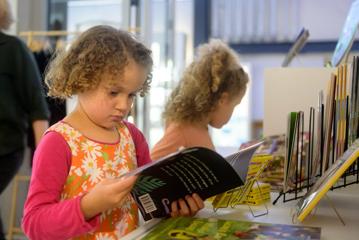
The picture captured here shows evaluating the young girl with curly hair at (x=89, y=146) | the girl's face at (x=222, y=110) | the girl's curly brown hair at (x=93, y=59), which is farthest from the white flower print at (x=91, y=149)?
the girl's face at (x=222, y=110)

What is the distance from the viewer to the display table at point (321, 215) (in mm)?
801

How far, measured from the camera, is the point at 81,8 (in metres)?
3.19

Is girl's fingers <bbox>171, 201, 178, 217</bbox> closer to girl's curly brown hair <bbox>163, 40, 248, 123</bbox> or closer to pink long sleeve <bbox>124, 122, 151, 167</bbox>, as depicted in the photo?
pink long sleeve <bbox>124, 122, 151, 167</bbox>

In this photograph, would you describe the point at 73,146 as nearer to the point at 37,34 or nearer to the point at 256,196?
the point at 256,196

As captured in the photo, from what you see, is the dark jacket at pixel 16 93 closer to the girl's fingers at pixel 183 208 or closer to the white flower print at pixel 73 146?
the white flower print at pixel 73 146

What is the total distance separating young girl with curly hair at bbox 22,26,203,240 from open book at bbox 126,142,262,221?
0.03 metres

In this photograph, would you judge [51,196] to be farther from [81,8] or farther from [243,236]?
[81,8]

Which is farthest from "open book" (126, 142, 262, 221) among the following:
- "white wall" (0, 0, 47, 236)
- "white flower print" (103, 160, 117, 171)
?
"white wall" (0, 0, 47, 236)

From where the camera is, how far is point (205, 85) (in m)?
1.51

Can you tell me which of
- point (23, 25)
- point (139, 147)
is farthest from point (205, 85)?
point (23, 25)

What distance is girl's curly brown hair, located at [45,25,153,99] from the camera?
2.91 ft

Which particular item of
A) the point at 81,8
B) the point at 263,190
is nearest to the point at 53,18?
the point at 81,8

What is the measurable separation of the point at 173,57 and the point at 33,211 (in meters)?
2.47

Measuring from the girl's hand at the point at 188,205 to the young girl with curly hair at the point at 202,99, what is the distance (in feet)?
1.89
